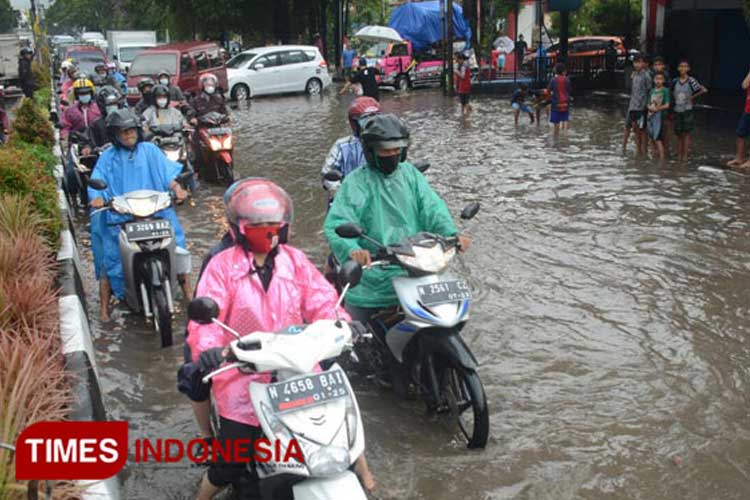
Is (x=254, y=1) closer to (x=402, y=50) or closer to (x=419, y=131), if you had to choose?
(x=402, y=50)

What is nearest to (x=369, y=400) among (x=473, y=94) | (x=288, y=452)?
(x=288, y=452)

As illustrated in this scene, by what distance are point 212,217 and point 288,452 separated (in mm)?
7769

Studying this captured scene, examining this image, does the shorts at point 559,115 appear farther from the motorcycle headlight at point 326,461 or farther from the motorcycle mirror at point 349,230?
the motorcycle headlight at point 326,461

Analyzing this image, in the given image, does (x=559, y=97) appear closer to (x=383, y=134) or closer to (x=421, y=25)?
(x=383, y=134)

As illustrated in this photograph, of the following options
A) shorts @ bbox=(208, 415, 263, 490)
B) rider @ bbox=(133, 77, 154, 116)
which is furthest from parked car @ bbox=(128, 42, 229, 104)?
shorts @ bbox=(208, 415, 263, 490)

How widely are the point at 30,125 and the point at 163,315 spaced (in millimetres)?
6451

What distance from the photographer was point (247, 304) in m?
3.62

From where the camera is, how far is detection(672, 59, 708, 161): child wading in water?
490 inches

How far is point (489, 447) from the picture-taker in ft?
15.4

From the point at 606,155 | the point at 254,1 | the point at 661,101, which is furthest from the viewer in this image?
the point at 254,1

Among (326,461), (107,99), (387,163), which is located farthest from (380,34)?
(326,461)

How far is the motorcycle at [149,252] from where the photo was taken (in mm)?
6254

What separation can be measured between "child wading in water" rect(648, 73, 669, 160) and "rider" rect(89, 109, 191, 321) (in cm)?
860

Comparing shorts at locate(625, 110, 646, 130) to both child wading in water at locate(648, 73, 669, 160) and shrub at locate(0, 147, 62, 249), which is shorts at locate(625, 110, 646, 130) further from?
shrub at locate(0, 147, 62, 249)
